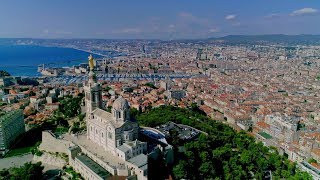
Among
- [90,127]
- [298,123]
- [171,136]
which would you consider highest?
[90,127]

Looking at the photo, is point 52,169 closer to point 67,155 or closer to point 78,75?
point 67,155

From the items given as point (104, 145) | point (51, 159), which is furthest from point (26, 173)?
point (104, 145)

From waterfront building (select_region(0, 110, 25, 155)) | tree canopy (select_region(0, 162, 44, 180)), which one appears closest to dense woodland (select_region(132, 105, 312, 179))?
tree canopy (select_region(0, 162, 44, 180))

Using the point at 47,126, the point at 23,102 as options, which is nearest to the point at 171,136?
the point at 47,126

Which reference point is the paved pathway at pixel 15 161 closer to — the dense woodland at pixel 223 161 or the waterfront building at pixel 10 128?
the waterfront building at pixel 10 128

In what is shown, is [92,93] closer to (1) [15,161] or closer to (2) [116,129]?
(2) [116,129]

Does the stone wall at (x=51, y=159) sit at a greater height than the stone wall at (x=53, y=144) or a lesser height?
lesser

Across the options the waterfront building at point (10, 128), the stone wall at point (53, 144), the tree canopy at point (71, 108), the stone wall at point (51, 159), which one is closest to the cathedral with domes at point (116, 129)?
the stone wall at point (53, 144)
